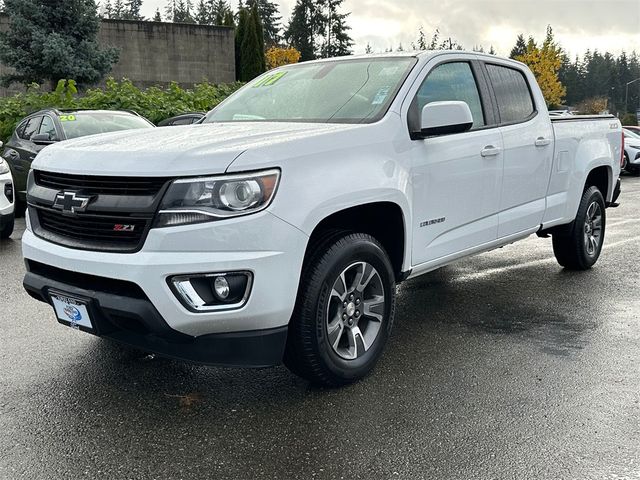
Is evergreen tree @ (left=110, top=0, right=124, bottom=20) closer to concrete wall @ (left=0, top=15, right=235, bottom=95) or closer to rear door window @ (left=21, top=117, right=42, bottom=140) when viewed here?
concrete wall @ (left=0, top=15, right=235, bottom=95)

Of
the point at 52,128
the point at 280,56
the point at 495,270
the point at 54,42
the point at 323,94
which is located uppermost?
the point at 280,56

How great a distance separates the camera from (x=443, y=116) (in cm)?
379

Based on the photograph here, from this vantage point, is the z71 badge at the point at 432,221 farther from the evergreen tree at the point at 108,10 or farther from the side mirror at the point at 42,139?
the evergreen tree at the point at 108,10

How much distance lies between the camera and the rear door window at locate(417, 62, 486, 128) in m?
4.18

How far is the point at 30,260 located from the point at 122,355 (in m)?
0.91

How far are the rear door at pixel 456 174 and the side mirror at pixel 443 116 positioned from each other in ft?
0.41

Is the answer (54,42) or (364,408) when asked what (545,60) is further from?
(364,408)

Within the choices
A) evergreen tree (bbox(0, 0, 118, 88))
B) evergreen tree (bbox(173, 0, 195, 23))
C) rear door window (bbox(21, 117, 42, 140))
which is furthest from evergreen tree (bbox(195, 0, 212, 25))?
rear door window (bbox(21, 117, 42, 140))

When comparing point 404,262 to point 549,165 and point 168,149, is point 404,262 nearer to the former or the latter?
point 168,149

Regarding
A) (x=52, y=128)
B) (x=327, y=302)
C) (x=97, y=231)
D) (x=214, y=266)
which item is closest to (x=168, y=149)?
(x=97, y=231)

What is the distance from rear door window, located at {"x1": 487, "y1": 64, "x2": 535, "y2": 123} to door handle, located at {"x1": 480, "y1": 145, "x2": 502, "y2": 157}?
34 cm

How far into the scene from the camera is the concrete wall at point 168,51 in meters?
31.2

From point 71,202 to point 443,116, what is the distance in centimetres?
210

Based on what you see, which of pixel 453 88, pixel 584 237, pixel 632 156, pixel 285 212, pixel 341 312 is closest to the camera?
pixel 285 212
